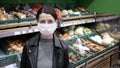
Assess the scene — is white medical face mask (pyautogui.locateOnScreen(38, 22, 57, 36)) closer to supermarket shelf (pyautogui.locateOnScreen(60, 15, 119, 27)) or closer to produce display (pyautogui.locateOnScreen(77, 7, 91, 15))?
supermarket shelf (pyautogui.locateOnScreen(60, 15, 119, 27))

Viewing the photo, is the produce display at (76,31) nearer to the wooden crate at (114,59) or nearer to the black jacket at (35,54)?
the wooden crate at (114,59)

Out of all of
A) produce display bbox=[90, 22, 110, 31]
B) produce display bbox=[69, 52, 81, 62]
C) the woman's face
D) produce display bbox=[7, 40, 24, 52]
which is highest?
the woman's face

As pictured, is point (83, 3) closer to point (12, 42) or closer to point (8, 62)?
point (12, 42)

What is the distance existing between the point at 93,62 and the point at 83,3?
1.23 m

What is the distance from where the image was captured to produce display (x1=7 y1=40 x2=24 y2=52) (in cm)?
284

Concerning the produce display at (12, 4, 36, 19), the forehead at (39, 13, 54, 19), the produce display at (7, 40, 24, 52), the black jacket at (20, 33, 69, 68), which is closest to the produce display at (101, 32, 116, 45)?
the produce display at (12, 4, 36, 19)

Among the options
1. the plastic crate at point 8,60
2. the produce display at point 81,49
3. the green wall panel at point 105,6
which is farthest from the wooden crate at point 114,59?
the plastic crate at point 8,60

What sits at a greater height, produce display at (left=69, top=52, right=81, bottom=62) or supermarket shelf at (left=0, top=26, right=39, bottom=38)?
supermarket shelf at (left=0, top=26, right=39, bottom=38)

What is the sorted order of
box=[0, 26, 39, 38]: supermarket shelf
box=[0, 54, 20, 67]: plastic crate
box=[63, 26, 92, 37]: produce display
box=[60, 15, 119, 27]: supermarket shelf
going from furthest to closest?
1. box=[63, 26, 92, 37]: produce display
2. box=[60, 15, 119, 27]: supermarket shelf
3. box=[0, 54, 20, 67]: plastic crate
4. box=[0, 26, 39, 38]: supermarket shelf

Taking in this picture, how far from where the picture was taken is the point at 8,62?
2.69 metres

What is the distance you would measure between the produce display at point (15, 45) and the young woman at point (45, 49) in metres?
0.83

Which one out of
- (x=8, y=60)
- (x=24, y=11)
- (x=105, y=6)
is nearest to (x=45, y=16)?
(x=8, y=60)

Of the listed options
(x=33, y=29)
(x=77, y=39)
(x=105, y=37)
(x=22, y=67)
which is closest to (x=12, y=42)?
(x=33, y=29)

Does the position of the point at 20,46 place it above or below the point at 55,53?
below
